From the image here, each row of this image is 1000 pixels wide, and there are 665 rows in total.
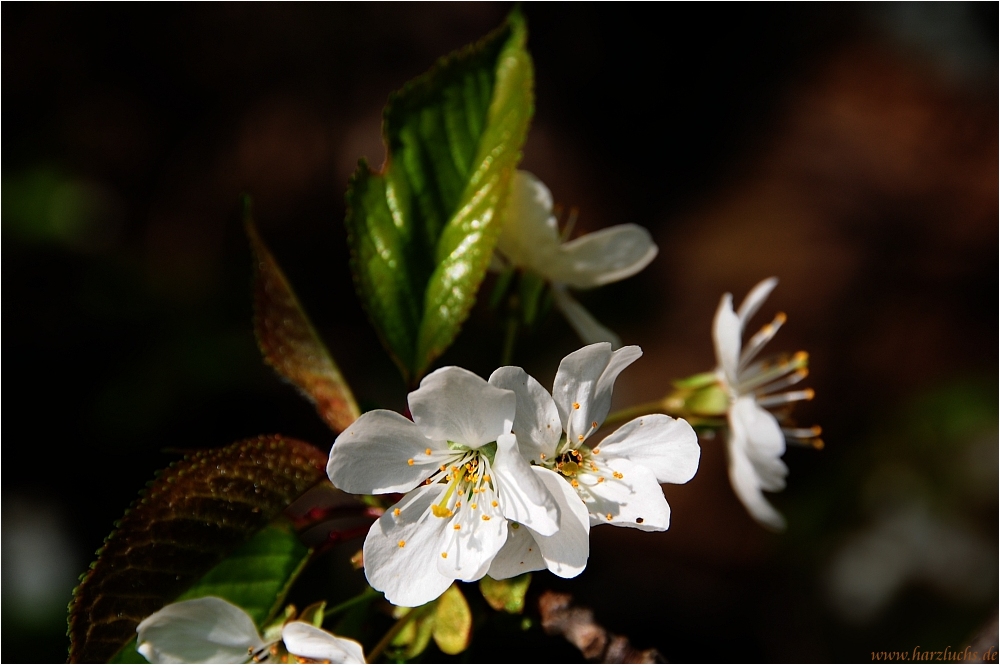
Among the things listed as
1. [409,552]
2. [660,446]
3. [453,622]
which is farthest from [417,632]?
[660,446]

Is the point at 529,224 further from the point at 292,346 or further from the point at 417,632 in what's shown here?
the point at 417,632

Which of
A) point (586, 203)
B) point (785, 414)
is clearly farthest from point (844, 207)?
point (785, 414)

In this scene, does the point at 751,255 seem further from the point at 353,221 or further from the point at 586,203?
the point at 353,221

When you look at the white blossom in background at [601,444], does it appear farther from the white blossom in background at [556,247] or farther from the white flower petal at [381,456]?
the white blossom in background at [556,247]

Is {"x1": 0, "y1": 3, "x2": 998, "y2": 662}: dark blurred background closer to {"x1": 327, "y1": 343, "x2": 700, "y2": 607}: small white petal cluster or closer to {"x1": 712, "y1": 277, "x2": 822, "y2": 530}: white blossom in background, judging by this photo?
{"x1": 712, "y1": 277, "x2": 822, "y2": 530}: white blossom in background

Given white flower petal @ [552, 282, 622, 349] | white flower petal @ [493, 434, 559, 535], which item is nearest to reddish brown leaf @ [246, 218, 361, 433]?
white flower petal @ [493, 434, 559, 535]
